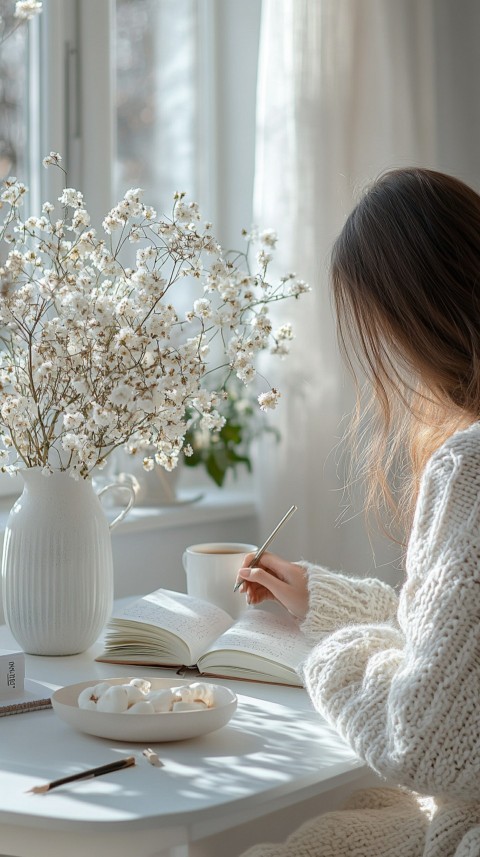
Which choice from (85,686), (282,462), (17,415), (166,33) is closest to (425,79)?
(166,33)

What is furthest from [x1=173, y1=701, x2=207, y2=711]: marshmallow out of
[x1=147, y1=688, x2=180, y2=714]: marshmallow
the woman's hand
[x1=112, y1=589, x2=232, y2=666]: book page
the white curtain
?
the white curtain

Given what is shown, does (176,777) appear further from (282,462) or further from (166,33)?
(166,33)

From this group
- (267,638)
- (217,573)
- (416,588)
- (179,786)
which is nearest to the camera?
(179,786)

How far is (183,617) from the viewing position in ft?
4.23

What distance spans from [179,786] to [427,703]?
220mm

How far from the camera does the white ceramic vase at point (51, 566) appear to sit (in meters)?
1.24

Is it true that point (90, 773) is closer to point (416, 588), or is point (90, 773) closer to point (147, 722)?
point (147, 722)

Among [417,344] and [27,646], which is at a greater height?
[417,344]

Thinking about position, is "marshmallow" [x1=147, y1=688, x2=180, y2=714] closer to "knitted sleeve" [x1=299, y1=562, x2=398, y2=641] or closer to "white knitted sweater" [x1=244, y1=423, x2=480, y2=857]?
"white knitted sweater" [x1=244, y1=423, x2=480, y2=857]

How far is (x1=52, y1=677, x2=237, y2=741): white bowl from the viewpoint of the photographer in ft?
3.09

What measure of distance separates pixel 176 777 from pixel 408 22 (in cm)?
194

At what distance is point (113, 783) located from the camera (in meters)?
0.85

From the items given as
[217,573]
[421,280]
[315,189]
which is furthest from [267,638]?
[315,189]

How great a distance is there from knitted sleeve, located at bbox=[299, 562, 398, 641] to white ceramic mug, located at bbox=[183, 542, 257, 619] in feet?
0.38
